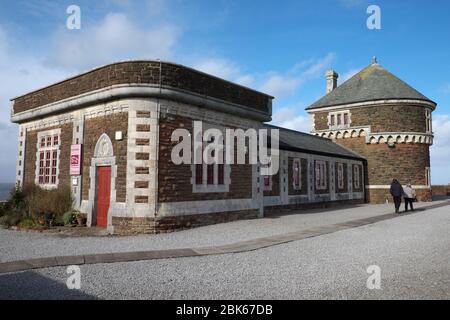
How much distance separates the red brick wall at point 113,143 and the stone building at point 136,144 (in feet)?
0.10

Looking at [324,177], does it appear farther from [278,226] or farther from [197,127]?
[197,127]

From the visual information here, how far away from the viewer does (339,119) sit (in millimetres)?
27906

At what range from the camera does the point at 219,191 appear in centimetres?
1240

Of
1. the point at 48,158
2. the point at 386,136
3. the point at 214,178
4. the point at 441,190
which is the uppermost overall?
the point at 386,136

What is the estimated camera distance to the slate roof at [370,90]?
2578 centimetres

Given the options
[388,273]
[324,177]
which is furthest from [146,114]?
[324,177]

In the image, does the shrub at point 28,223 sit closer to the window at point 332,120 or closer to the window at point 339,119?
the window at point 339,119

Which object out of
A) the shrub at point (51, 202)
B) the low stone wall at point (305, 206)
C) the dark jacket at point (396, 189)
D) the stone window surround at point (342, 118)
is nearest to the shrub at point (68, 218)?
the shrub at point (51, 202)

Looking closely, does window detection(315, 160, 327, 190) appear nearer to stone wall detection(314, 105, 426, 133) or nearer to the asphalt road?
stone wall detection(314, 105, 426, 133)

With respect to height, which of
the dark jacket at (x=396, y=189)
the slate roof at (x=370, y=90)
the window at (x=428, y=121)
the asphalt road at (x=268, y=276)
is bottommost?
the asphalt road at (x=268, y=276)

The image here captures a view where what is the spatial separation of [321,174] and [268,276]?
55.0 feet

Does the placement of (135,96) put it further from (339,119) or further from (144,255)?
(339,119)

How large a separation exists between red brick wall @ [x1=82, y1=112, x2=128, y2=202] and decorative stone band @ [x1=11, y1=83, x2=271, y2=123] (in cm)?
65

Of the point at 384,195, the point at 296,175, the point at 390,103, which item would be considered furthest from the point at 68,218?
the point at 390,103
